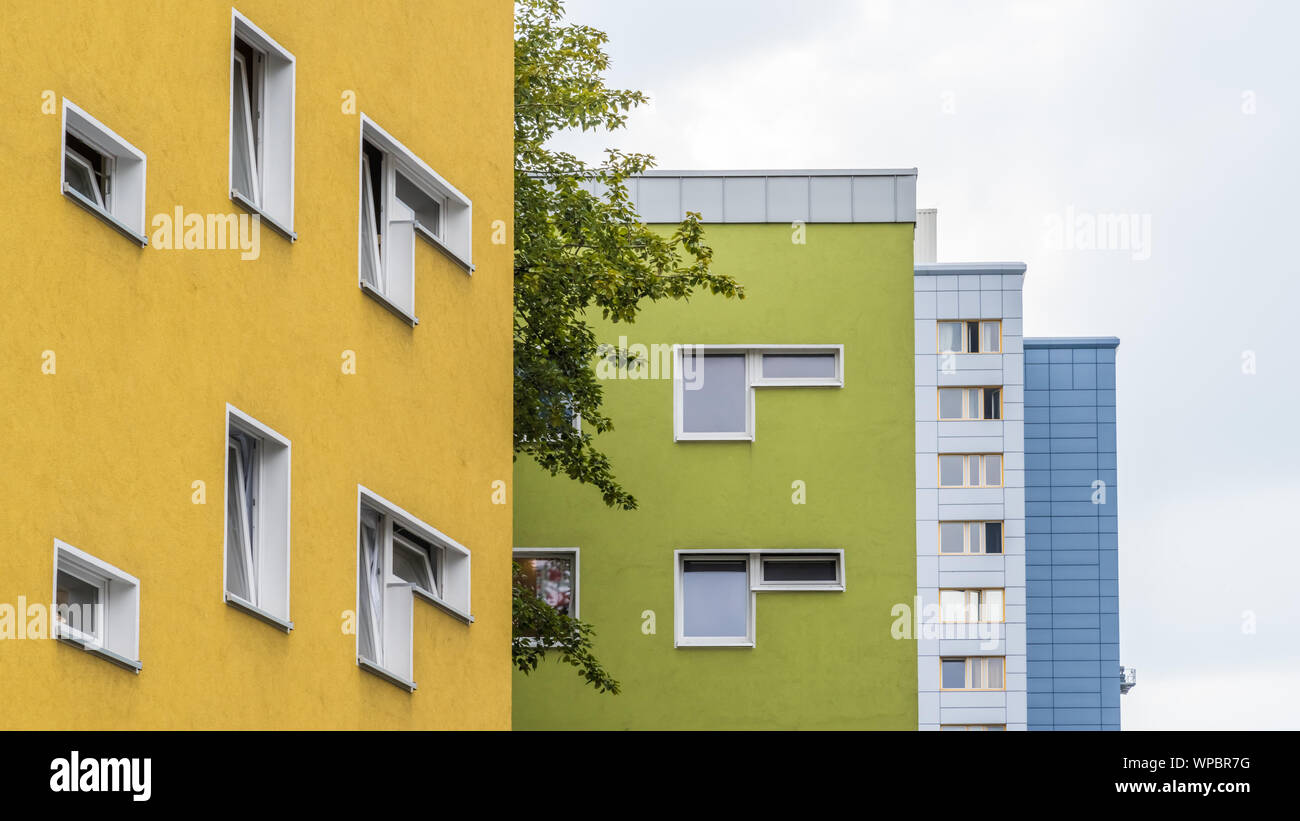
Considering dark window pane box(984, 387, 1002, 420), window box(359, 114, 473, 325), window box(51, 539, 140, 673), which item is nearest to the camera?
window box(51, 539, 140, 673)

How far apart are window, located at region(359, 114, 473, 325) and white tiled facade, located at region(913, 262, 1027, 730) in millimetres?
63299

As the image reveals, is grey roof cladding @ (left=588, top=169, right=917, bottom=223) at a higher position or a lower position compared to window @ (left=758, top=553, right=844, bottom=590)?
higher

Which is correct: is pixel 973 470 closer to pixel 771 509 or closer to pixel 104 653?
pixel 771 509

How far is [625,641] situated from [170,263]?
14.7 metres

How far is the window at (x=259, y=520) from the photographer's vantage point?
39.2 ft

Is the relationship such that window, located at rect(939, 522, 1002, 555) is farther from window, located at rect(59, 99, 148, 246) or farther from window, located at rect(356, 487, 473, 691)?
window, located at rect(59, 99, 148, 246)

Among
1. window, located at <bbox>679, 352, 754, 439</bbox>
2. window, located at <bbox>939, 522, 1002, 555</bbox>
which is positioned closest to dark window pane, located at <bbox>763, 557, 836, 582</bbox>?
window, located at <bbox>679, 352, 754, 439</bbox>

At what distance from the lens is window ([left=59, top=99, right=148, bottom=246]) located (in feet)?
33.5

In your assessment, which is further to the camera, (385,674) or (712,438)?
(712,438)

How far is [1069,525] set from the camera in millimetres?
92188

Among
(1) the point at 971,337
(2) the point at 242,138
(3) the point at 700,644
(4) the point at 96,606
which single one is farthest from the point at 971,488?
(4) the point at 96,606

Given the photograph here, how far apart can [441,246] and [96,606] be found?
536 cm
